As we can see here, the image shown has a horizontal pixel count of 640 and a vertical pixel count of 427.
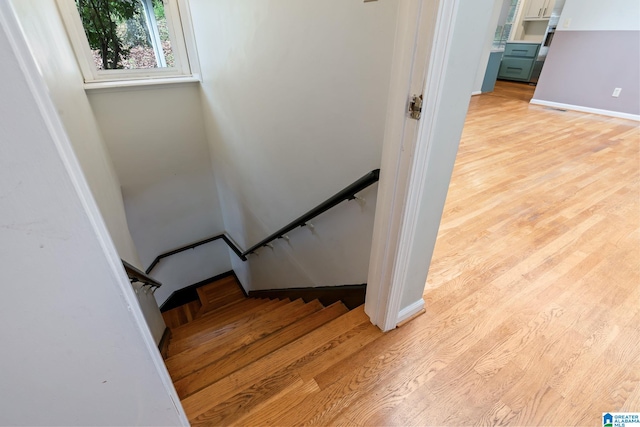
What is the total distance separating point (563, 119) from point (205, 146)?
5.09 meters

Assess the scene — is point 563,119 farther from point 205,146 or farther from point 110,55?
point 110,55

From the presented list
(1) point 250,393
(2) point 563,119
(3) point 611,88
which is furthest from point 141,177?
(3) point 611,88

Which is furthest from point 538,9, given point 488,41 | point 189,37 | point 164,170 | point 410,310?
point 410,310

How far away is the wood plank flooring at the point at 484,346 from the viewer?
110 centimetres

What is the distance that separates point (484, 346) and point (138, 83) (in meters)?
3.48

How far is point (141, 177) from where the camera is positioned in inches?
131

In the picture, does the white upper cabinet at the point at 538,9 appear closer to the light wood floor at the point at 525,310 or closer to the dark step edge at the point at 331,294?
the light wood floor at the point at 525,310

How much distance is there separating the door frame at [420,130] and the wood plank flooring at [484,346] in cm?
29

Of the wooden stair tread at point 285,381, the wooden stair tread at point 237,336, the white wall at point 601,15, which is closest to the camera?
the wooden stair tread at point 285,381

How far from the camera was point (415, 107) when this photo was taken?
0.87m

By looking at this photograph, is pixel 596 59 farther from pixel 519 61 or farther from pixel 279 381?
pixel 279 381

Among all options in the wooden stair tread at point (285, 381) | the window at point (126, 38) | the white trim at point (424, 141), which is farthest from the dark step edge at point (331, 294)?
the window at point (126, 38)

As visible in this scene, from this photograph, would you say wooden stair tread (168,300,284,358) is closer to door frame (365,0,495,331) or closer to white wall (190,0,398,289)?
white wall (190,0,398,289)

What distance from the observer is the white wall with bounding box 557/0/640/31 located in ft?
13.2
